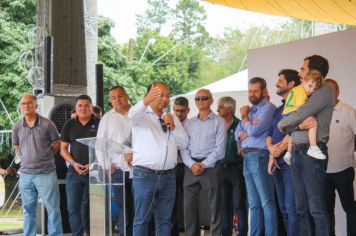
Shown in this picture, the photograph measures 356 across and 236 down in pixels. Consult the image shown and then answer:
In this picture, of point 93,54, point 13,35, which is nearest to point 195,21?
point 13,35

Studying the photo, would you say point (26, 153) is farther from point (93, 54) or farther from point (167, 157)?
point (93, 54)

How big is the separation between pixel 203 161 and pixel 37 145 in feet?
6.07

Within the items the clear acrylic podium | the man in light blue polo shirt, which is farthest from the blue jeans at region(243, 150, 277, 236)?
the clear acrylic podium

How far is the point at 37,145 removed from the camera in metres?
7.12

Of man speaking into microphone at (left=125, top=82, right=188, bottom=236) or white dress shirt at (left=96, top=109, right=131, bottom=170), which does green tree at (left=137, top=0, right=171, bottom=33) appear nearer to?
white dress shirt at (left=96, top=109, right=131, bottom=170)

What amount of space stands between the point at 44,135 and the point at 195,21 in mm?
33683

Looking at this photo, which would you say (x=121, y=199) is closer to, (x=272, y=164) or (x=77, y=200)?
(x=77, y=200)

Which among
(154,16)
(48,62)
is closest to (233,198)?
(48,62)

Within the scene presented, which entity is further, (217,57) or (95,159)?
(217,57)

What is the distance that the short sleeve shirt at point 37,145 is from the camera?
23.2 ft

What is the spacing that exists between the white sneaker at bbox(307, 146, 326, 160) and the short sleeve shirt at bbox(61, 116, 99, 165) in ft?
9.99

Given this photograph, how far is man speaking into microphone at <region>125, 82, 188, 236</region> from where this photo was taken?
19.5 feet

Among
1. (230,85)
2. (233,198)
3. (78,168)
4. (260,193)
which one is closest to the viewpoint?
(260,193)

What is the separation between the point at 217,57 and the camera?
133 feet
